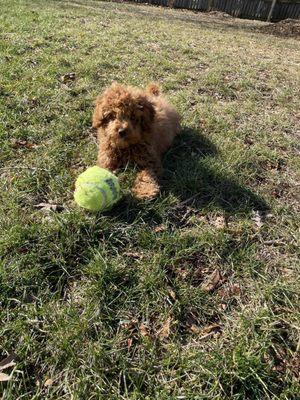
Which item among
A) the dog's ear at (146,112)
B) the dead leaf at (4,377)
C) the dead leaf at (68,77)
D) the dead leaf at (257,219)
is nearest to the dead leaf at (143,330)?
the dead leaf at (4,377)

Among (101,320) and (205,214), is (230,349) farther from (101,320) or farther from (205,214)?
(205,214)

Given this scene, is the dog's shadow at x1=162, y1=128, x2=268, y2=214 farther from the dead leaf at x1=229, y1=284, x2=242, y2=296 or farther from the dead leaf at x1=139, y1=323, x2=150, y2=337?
the dead leaf at x1=139, y1=323, x2=150, y2=337

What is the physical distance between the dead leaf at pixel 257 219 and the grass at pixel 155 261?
0.14ft

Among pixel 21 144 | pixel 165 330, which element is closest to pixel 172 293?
pixel 165 330

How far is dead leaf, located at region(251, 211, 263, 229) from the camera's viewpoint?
11.4ft

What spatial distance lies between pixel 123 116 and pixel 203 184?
3.77 feet

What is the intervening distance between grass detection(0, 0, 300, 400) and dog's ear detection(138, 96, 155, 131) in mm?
578

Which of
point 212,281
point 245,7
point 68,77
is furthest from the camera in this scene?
point 245,7

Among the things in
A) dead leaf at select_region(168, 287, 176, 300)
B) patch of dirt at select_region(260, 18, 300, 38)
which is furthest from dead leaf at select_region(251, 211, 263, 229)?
patch of dirt at select_region(260, 18, 300, 38)

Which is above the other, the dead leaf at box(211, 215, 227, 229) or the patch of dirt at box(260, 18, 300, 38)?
the patch of dirt at box(260, 18, 300, 38)

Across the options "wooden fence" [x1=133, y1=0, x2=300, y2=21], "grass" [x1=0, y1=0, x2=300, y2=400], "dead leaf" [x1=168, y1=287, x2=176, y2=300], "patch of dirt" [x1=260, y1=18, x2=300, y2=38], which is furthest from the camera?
"wooden fence" [x1=133, y1=0, x2=300, y2=21]

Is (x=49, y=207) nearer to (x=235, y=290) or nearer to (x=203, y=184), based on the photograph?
(x=203, y=184)

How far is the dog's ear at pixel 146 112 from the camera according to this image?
387 centimetres

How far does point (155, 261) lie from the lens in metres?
2.96
